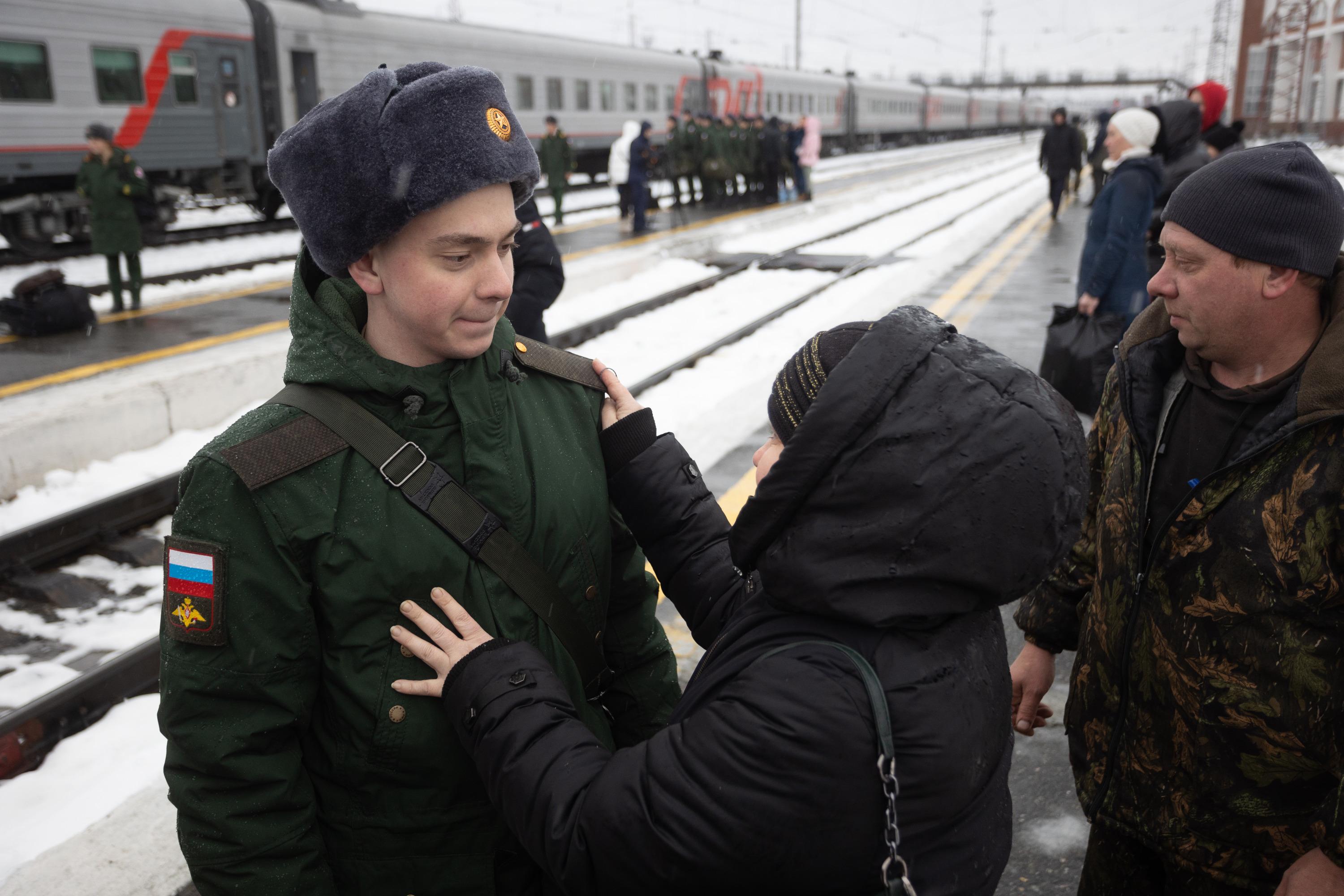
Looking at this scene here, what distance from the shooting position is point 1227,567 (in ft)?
5.68

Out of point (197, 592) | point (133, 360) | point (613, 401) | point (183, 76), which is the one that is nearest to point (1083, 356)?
point (613, 401)

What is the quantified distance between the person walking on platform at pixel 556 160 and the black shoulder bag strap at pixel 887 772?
1568 centimetres

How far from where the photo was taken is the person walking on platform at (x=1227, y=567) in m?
1.64

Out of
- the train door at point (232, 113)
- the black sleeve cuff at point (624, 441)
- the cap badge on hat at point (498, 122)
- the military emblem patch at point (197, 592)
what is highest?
the train door at point (232, 113)

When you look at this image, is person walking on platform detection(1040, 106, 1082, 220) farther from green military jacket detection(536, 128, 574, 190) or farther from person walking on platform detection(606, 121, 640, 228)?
green military jacket detection(536, 128, 574, 190)

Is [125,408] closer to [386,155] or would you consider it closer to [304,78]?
[386,155]

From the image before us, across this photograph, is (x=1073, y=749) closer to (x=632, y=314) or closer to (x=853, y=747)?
(x=853, y=747)

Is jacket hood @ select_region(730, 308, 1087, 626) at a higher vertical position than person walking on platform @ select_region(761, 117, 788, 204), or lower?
lower

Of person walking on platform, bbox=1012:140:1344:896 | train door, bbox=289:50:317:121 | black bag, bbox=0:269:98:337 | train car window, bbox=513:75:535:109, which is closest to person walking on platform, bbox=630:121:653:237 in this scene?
train car window, bbox=513:75:535:109

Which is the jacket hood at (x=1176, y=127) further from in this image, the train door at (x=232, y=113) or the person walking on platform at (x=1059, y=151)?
the train door at (x=232, y=113)

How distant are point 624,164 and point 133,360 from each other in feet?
33.6

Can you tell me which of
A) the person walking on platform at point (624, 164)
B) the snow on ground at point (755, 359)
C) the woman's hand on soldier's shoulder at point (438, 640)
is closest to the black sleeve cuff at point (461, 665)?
the woman's hand on soldier's shoulder at point (438, 640)

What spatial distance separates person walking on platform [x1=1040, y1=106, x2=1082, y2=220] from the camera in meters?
17.2

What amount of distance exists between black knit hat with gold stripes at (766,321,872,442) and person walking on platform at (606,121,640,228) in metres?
14.9
